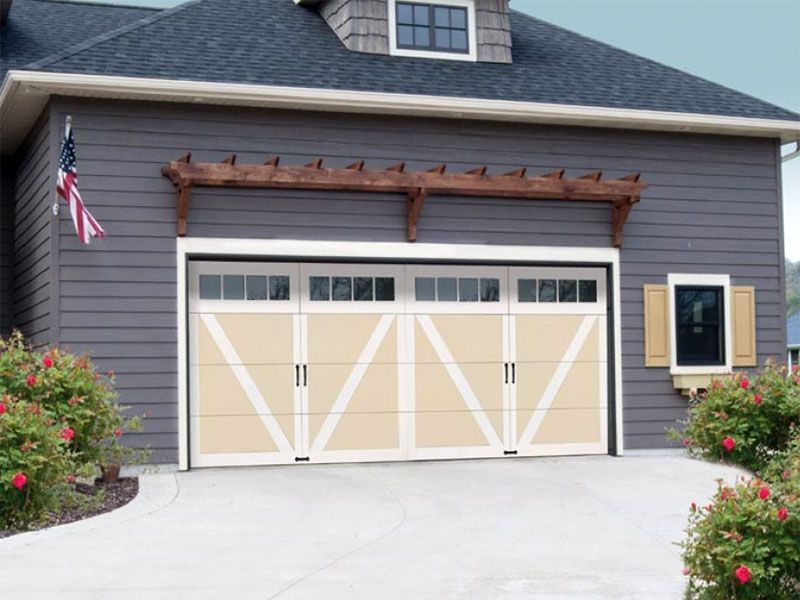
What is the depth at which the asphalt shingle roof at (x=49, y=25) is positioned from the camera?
44.2ft

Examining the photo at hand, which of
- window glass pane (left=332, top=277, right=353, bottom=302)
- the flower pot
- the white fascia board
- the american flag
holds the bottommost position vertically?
the flower pot

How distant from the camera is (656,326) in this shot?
12.5 metres

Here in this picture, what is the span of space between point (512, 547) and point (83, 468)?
139 inches

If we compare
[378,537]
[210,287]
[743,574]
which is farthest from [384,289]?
[743,574]

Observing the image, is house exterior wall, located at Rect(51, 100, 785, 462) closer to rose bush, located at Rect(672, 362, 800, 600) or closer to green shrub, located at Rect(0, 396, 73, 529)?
green shrub, located at Rect(0, 396, 73, 529)

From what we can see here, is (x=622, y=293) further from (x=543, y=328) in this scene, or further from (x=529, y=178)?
(x=529, y=178)

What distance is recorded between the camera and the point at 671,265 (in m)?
12.6

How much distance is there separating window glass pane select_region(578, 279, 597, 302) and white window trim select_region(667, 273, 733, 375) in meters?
0.84

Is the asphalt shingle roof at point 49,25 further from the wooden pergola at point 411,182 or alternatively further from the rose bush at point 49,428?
the rose bush at point 49,428

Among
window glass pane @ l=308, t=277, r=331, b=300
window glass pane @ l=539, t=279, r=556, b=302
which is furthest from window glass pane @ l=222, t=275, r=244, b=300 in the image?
window glass pane @ l=539, t=279, r=556, b=302

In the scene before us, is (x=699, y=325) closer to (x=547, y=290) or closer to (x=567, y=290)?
(x=567, y=290)

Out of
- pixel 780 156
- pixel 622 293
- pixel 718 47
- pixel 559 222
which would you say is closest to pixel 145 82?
pixel 559 222

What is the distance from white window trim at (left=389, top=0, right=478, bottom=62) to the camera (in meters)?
13.0

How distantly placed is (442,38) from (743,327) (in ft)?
15.6
